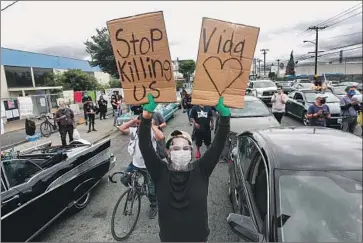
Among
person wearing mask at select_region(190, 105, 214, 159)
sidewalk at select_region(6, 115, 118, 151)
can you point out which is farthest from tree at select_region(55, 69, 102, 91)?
person wearing mask at select_region(190, 105, 214, 159)

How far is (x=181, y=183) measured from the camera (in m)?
1.96

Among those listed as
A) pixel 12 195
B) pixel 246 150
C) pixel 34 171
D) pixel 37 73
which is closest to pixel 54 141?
pixel 34 171

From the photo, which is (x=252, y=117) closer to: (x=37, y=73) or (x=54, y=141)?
(x=54, y=141)

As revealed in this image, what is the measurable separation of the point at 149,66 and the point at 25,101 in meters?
14.4

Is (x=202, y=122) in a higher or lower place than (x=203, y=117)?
lower

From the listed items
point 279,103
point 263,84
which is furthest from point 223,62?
point 263,84

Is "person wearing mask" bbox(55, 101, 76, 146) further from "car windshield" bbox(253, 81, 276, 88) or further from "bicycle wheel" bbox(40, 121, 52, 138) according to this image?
"car windshield" bbox(253, 81, 276, 88)

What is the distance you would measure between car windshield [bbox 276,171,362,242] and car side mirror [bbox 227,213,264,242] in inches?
7.9

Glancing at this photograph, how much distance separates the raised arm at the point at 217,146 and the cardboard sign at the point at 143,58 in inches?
16.2

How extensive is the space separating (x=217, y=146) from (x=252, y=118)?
583 cm

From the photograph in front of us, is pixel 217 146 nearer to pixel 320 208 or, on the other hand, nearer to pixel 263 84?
pixel 320 208

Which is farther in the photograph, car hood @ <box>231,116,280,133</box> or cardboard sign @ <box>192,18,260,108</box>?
car hood @ <box>231,116,280,133</box>

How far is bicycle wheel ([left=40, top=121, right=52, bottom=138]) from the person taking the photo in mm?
11785

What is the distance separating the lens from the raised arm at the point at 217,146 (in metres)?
2.06
